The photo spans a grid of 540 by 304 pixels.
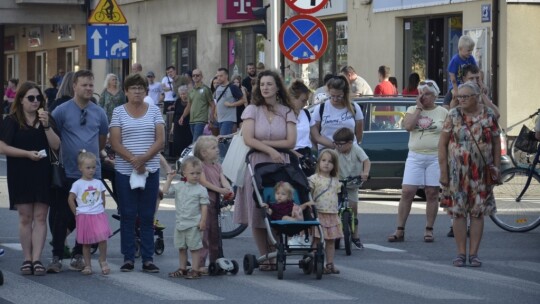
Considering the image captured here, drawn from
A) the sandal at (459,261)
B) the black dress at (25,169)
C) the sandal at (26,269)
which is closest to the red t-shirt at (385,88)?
the sandal at (459,261)

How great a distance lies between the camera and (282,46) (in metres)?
20.8

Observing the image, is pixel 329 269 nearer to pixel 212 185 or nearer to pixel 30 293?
pixel 212 185

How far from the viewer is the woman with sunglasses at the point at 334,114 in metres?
15.3

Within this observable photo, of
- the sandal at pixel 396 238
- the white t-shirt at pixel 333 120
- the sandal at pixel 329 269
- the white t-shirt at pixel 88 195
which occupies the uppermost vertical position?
the white t-shirt at pixel 333 120

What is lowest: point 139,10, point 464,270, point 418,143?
point 464,270

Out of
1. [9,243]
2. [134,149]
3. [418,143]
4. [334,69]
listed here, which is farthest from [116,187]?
[334,69]

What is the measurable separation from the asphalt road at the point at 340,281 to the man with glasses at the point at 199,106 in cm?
1163

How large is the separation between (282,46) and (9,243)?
6593 mm

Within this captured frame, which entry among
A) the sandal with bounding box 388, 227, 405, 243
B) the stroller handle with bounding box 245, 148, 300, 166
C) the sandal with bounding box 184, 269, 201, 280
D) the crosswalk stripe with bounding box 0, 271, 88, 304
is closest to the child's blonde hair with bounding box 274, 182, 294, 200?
the stroller handle with bounding box 245, 148, 300, 166

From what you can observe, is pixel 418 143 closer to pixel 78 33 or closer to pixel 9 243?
pixel 9 243

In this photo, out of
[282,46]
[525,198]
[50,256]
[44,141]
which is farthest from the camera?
[282,46]

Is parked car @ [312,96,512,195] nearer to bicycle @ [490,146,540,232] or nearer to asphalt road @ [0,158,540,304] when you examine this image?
bicycle @ [490,146,540,232]

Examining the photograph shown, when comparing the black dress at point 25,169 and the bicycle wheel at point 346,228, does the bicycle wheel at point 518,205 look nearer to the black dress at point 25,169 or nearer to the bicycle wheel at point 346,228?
the bicycle wheel at point 346,228

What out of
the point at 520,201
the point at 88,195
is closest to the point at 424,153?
the point at 520,201
